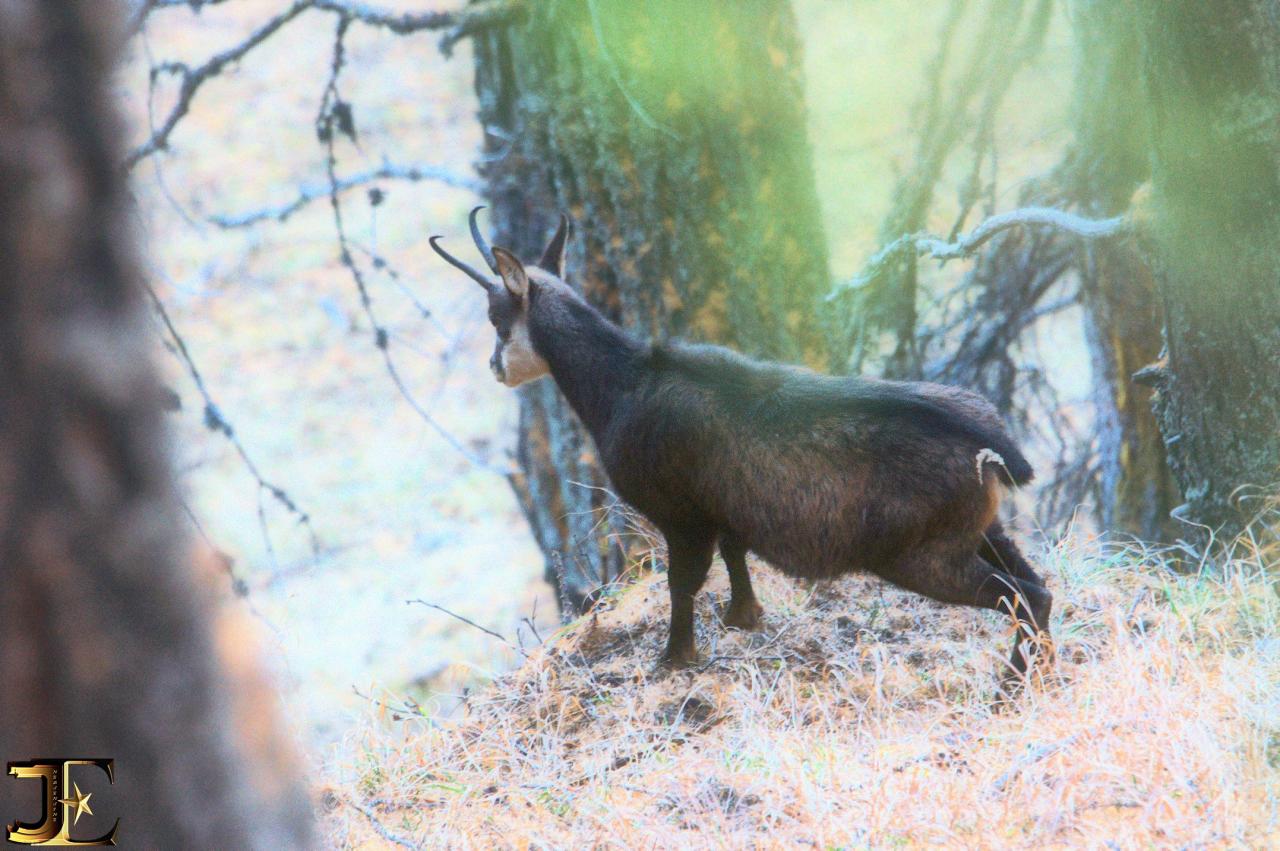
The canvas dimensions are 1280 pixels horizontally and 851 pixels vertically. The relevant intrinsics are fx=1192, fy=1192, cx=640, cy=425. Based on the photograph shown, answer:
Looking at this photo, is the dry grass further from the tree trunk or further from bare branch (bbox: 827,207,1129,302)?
the tree trunk

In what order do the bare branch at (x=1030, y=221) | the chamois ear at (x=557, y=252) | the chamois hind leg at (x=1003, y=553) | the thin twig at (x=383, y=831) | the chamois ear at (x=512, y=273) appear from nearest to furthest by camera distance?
the thin twig at (x=383, y=831)
the chamois hind leg at (x=1003, y=553)
the chamois ear at (x=512, y=273)
the bare branch at (x=1030, y=221)
the chamois ear at (x=557, y=252)

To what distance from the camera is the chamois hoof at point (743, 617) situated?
179 inches

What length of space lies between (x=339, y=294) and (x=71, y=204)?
1163 centimetres

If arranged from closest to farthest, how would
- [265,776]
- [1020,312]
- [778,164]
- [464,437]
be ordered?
[265,776] → [778,164] → [1020,312] → [464,437]

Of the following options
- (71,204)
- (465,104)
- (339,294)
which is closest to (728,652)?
(71,204)

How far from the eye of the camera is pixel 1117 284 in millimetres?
6527

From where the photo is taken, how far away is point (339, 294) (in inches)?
511

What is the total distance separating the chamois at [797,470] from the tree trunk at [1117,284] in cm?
282

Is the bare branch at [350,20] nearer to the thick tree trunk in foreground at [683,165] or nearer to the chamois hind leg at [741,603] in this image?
the thick tree trunk in foreground at [683,165]

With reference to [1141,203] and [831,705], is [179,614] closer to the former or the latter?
[831,705]

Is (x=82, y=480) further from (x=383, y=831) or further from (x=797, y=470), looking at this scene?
(x=797, y=470)

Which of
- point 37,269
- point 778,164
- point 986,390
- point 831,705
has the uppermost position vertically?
point 778,164

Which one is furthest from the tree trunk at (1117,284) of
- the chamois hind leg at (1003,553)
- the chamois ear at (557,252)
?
the chamois ear at (557,252)

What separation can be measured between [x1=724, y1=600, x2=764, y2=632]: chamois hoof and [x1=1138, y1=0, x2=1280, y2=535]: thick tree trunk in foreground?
184 cm
